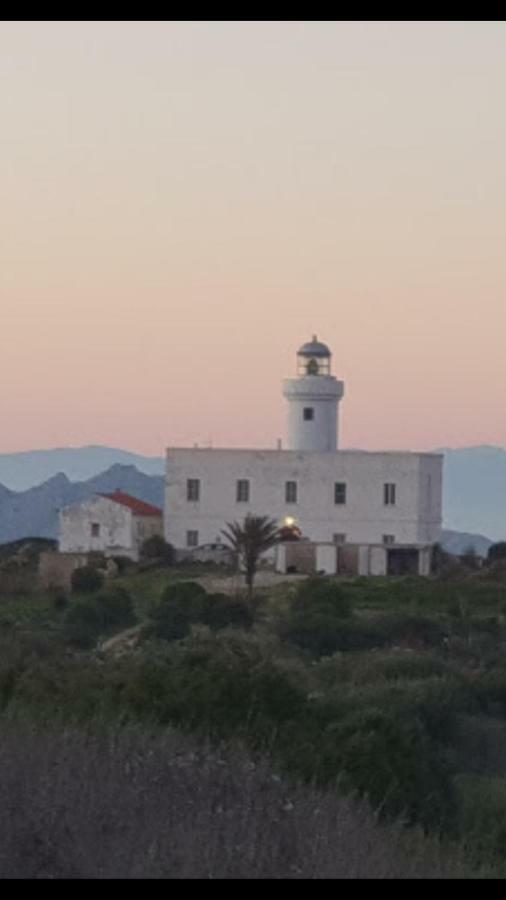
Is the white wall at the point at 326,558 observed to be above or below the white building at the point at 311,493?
below

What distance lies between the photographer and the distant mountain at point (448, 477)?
108375 mm

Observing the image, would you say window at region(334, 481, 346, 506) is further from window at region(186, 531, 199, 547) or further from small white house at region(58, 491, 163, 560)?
small white house at region(58, 491, 163, 560)

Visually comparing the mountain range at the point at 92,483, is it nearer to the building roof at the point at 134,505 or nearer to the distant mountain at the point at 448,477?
the distant mountain at the point at 448,477

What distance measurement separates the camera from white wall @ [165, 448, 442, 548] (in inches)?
2665

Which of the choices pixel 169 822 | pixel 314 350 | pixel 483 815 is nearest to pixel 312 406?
pixel 314 350

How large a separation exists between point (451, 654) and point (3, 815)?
27.4m

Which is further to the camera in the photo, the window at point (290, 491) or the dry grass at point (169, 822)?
the window at point (290, 491)

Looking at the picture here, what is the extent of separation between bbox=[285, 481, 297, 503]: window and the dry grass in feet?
197

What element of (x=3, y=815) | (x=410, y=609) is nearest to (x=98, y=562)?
(x=410, y=609)

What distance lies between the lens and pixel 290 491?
225ft

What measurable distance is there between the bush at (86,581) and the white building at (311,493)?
13736mm

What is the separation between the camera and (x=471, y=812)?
13.6m

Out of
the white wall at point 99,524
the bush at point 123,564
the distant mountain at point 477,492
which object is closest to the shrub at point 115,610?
the bush at point 123,564

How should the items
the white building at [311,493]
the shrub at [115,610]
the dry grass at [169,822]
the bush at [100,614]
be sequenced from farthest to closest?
1. the white building at [311,493]
2. the shrub at [115,610]
3. the bush at [100,614]
4. the dry grass at [169,822]
